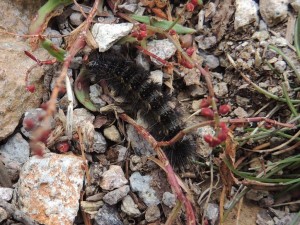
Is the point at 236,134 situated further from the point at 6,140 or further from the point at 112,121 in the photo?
the point at 6,140

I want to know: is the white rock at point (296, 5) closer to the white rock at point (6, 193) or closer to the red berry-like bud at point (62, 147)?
the red berry-like bud at point (62, 147)

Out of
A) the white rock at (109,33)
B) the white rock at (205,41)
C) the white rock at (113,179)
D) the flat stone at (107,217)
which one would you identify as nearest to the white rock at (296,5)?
the white rock at (205,41)

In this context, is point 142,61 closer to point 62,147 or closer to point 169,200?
point 62,147

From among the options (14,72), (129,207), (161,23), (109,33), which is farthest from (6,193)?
(161,23)

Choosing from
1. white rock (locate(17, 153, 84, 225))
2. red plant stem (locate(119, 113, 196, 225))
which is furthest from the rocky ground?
red plant stem (locate(119, 113, 196, 225))

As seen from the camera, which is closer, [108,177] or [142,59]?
[108,177]

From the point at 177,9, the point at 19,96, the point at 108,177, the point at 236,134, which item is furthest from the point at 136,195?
the point at 177,9
